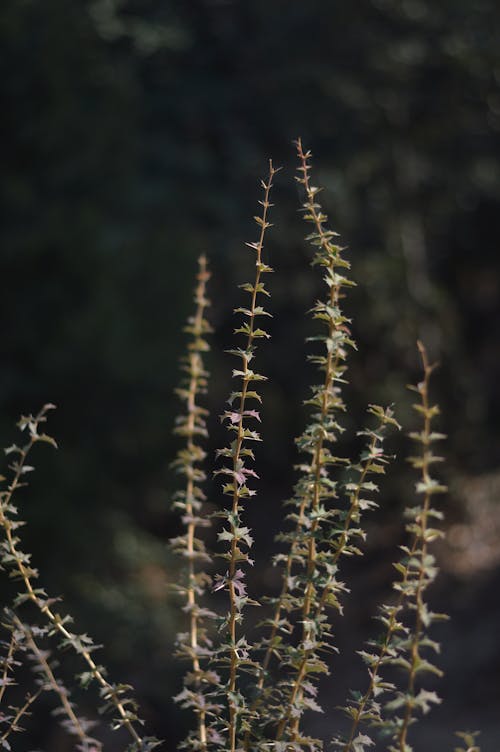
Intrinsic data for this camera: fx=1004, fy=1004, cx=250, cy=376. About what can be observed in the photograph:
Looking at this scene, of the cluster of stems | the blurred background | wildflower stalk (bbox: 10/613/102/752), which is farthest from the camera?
the blurred background

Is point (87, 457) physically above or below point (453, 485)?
below

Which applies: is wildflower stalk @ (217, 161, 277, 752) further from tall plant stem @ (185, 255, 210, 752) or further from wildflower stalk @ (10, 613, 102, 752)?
wildflower stalk @ (10, 613, 102, 752)

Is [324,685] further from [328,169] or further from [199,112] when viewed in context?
[199,112]

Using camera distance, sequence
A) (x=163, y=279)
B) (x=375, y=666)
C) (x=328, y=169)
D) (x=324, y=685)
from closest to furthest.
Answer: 1. (x=375, y=666)
2. (x=163, y=279)
3. (x=324, y=685)
4. (x=328, y=169)

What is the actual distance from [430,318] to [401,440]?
50.4 inches

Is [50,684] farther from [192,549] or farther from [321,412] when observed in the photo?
[321,412]

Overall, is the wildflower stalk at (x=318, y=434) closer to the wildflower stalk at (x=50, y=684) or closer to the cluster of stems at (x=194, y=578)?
the cluster of stems at (x=194, y=578)

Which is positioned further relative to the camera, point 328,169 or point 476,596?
point 328,169

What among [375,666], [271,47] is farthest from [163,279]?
[375,666]

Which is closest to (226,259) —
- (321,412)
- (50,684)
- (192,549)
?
(192,549)

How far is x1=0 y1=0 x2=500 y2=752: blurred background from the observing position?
6.49 metres

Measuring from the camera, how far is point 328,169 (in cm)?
953

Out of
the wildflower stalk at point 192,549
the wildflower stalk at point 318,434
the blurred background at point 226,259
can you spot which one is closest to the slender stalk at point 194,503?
the wildflower stalk at point 192,549

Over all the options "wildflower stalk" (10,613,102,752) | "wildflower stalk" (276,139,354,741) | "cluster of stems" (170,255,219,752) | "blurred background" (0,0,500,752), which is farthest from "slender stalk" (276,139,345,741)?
"blurred background" (0,0,500,752)
